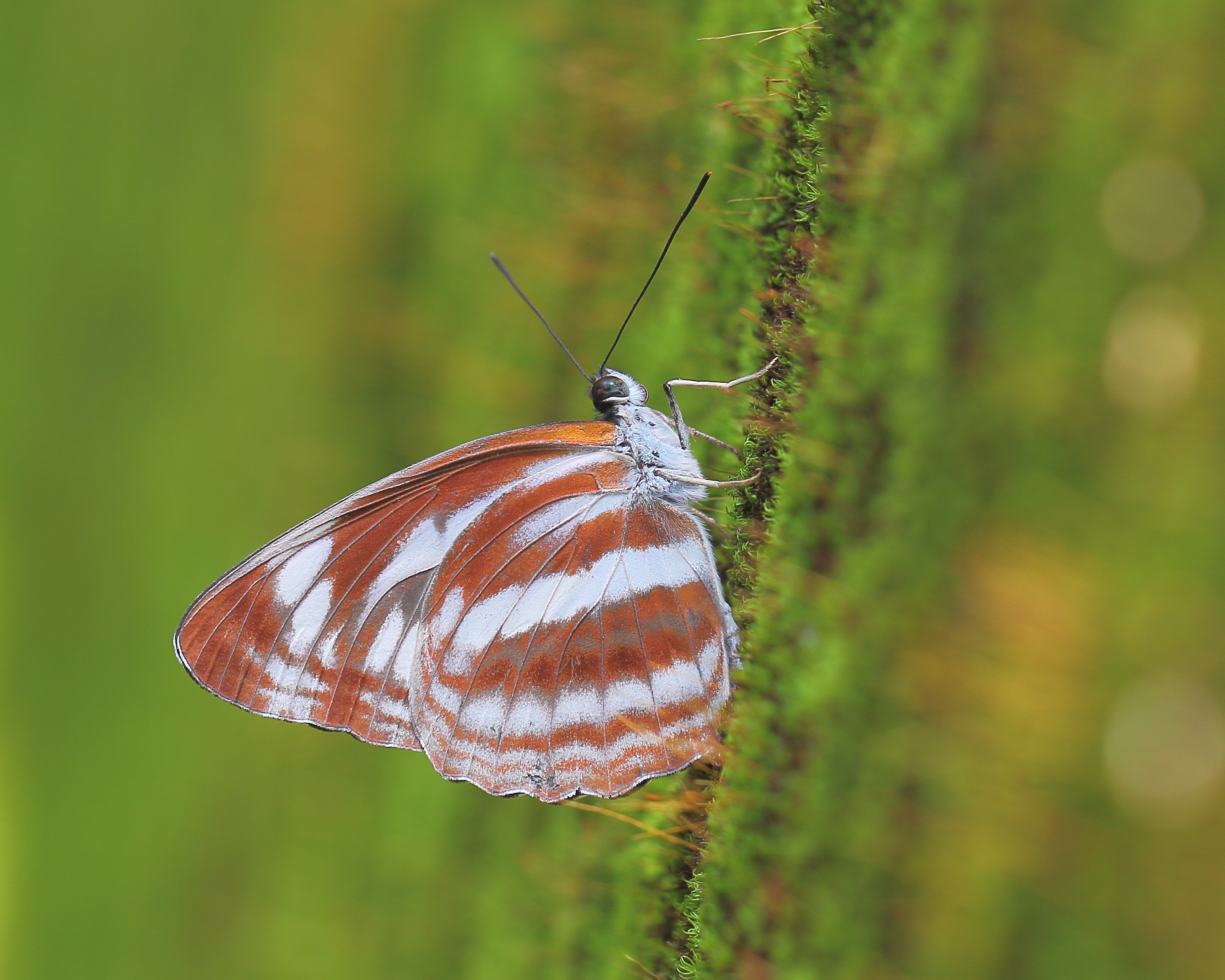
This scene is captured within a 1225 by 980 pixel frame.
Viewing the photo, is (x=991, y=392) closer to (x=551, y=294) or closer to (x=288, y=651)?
(x=551, y=294)

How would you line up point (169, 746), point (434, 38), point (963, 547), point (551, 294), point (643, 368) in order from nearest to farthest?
point (643, 368), point (963, 547), point (551, 294), point (434, 38), point (169, 746)

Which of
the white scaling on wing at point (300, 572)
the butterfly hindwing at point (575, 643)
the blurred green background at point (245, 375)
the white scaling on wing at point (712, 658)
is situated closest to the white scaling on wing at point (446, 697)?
the butterfly hindwing at point (575, 643)

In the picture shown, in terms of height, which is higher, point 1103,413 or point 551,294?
point 551,294

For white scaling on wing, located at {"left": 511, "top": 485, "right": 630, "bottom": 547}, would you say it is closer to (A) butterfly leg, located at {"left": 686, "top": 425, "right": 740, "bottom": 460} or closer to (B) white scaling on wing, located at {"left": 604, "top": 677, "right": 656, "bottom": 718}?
(A) butterfly leg, located at {"left": 686, "top": 425, "right": 740, "bottom": 460}

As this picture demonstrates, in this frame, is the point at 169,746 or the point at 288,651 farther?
the point at 169,746

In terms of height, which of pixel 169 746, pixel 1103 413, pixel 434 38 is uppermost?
pixel 434 38

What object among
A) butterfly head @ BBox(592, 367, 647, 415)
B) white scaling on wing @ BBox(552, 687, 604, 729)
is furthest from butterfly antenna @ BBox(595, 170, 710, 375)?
white scaling on wing @ BBox(552, 687, 604, 729)

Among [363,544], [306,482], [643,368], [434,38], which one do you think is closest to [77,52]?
[434,38]

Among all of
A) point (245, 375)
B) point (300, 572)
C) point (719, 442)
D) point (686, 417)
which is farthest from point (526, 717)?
point (245, 375)
